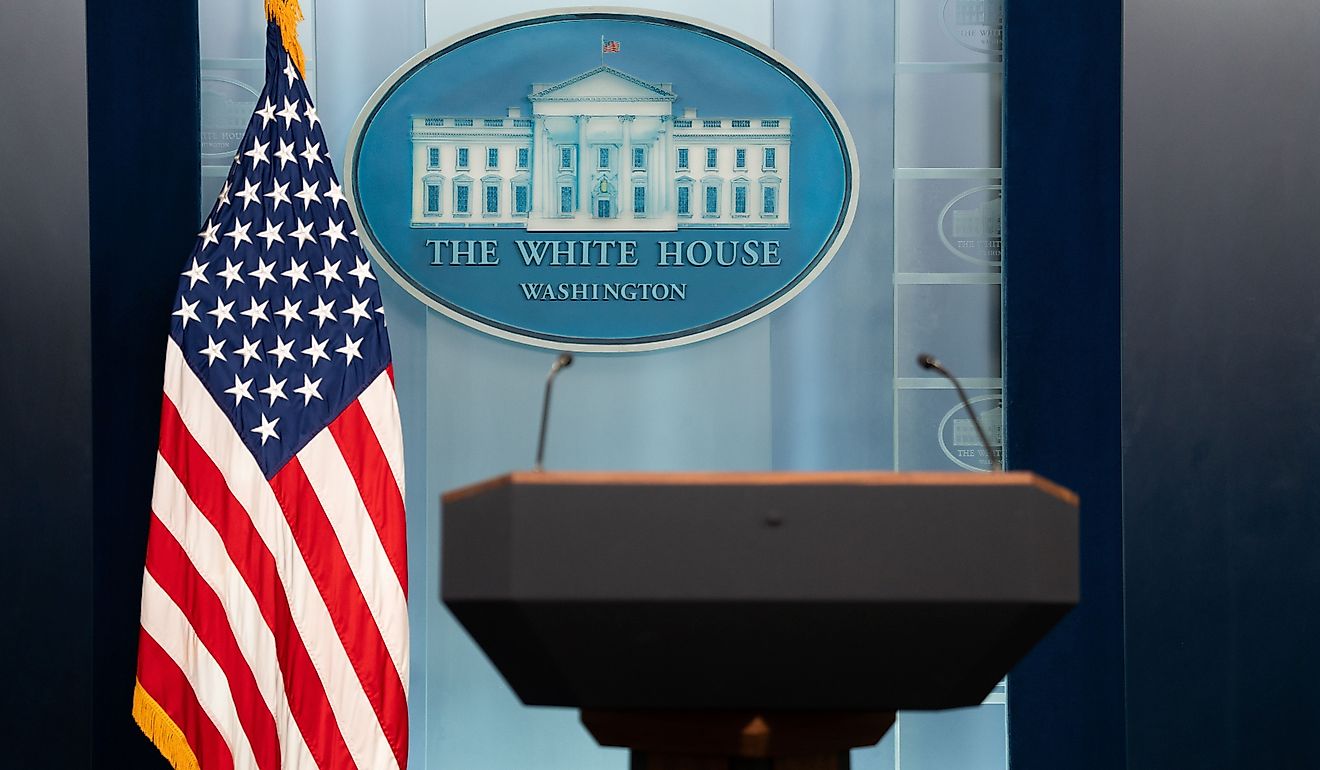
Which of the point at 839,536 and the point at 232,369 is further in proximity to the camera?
the point at 232,369

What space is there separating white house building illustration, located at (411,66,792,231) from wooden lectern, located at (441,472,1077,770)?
262cm

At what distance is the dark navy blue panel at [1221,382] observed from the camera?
305 cm

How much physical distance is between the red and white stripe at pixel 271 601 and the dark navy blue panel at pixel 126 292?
0.75 ft

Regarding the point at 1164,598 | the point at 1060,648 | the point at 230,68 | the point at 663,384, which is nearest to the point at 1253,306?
the point at 1164,598

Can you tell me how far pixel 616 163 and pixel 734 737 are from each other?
2.73 metres

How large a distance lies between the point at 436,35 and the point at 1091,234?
6.23ft

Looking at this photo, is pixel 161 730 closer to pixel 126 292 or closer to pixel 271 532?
pixel 271 532

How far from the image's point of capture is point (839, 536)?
1187mm

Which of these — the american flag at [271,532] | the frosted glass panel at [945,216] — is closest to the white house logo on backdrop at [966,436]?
the frosted glass panel at [945,216]

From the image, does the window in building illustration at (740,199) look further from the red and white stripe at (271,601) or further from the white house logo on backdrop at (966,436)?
the red and white stripe at (271,601)

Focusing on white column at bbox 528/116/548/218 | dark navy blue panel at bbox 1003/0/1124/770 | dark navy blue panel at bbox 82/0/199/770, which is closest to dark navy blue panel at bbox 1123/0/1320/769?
dark navy blue panel at bbox 1003/0/1124/770

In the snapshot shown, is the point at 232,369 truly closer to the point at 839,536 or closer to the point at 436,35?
the point at 436,35

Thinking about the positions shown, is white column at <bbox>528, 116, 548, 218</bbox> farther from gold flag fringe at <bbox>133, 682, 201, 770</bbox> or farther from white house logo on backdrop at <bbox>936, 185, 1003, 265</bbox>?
gold flag fringe at <bbox>133, 682, 201, 770</bbox>

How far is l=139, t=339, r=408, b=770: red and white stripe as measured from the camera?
10.2ft
